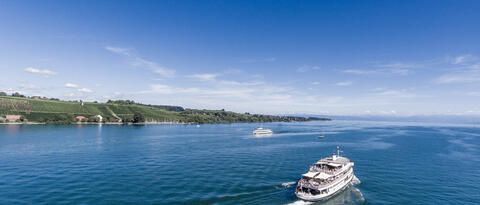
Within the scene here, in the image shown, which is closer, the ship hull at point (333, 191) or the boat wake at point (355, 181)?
the ship hull at point (333, 191)

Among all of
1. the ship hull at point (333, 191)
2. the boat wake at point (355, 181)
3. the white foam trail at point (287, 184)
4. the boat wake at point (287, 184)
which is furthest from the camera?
the boat wake at point (355, 181)

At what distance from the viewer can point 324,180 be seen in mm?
64250

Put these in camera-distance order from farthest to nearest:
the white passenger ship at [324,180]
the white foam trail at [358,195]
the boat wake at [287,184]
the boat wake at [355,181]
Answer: the boat wake at [355,181] → the boat wake at [287,184] → the white foam trail at [358,195] → the white passenger ship at [324,180]

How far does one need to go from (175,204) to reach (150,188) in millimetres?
13181

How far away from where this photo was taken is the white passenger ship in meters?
61.1

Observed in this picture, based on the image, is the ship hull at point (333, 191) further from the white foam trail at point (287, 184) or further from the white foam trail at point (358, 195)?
the white foam trail at point (287, 184)

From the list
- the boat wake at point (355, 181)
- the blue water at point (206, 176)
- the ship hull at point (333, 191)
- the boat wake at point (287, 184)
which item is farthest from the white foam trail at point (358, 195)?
the boat wake at point (287, 184)

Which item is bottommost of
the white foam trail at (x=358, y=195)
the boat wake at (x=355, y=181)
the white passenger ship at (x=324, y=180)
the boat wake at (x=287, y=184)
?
the white foam trail at (x=358, y=195)

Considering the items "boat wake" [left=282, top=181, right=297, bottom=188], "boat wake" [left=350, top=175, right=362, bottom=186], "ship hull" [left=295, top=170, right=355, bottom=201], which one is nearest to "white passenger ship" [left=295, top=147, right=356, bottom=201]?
"ship hull" [left=295, top=170, right=355, bottom=201]

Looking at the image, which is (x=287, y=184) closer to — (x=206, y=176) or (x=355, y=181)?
(x=355, y=181)

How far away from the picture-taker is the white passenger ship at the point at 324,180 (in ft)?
201

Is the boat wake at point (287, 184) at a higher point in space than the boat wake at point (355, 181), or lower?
higher

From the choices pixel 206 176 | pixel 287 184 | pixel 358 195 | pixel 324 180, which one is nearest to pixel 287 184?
pixel 287 184

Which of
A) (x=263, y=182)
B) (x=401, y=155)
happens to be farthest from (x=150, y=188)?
(x=401, y=155)
